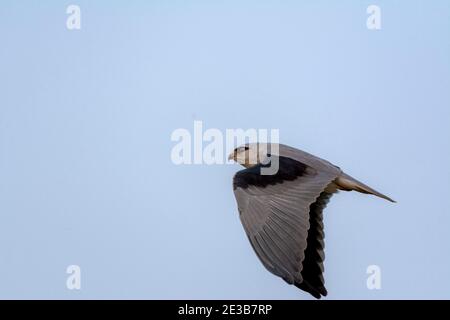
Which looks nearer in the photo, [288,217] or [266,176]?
[288,217]

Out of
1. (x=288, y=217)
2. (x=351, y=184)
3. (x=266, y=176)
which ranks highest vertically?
(x=266, y=176)

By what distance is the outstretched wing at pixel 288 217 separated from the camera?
9023mm

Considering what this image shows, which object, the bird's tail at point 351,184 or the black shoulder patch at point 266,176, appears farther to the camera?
the bird's tail at point 351,184

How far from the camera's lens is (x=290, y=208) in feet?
31.3

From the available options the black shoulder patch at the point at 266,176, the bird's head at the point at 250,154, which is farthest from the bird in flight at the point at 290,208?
the bird's head at the point at 250,154

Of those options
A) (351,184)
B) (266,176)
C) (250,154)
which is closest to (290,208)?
(266,176)

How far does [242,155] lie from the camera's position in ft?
38.0

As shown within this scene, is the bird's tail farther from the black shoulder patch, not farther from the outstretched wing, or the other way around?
the black shoulder patch

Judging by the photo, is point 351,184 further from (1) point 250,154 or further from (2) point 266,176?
(1) point 250,154

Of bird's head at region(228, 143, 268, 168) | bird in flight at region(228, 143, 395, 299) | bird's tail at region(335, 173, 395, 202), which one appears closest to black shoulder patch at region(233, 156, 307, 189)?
bird in flight at region(228, 143, 395, 299)

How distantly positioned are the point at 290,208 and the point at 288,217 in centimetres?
15

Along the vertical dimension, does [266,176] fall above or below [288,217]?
above

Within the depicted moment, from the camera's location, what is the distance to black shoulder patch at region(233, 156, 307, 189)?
993 cm

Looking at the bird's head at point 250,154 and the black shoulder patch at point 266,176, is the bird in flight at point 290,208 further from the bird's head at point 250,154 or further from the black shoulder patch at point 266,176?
the bird's head at point 250,154
